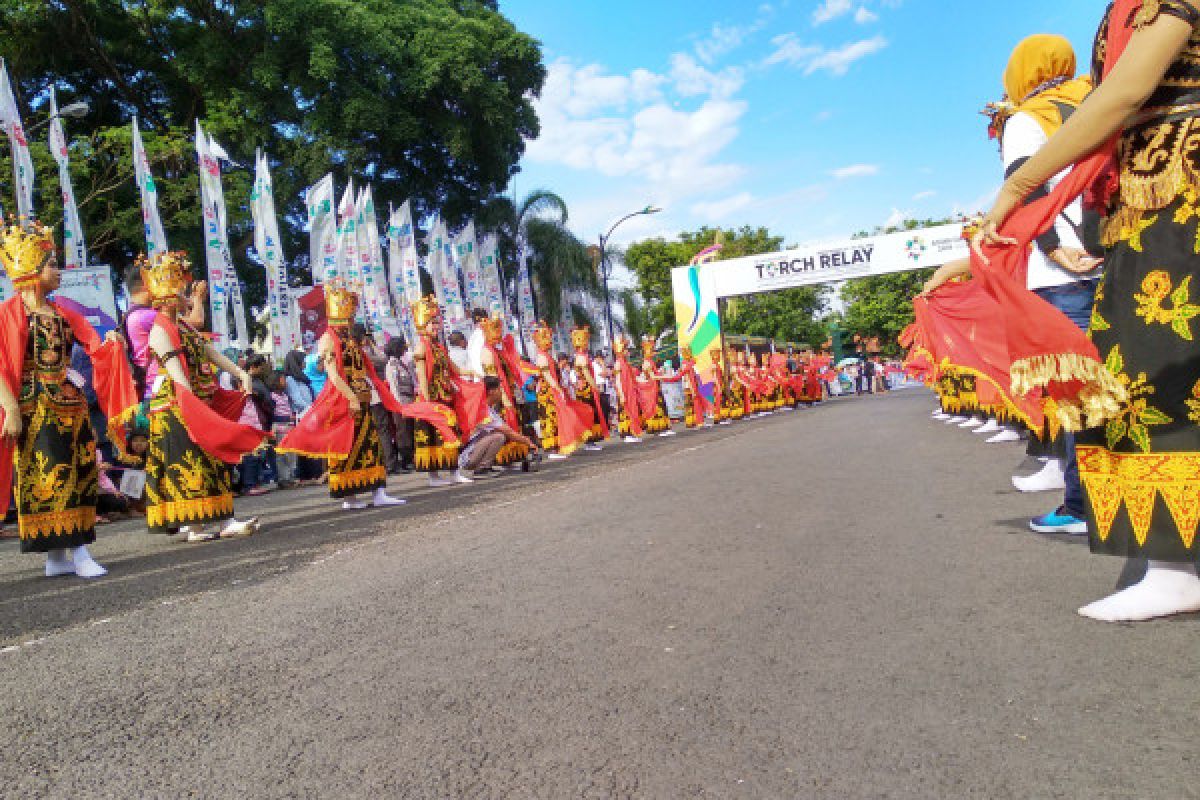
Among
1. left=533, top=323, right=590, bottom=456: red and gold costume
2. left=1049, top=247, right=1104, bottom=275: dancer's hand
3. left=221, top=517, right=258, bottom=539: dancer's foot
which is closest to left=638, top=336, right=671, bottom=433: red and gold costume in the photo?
left=533, top=323, right=590, bottom=456: red and gold costume

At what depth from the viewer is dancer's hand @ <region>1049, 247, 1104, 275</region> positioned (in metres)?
3.61

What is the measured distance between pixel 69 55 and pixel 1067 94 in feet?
93.3

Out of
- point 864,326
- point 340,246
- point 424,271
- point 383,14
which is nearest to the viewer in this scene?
point 340,246

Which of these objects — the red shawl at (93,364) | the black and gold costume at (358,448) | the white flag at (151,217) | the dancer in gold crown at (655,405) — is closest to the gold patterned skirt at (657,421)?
the dancer in gold crown at (655,405)

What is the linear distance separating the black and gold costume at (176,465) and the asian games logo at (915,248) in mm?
25022

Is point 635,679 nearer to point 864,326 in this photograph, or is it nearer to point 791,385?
point 791,385

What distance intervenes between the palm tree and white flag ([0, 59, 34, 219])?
20.2 metres

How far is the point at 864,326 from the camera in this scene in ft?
198

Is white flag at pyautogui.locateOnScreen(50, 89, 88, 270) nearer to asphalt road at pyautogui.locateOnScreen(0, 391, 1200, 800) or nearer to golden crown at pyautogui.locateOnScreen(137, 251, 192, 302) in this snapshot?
golden crown at pyautogui.locateOnScreen(137, 251, 192, 302)

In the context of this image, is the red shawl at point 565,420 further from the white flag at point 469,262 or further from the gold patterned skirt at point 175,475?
the white flag at point 469,262

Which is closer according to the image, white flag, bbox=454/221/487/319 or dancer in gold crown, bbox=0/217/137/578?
dancer in gold crown, bbox=0/217/137/578

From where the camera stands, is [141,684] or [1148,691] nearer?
[1148,691]

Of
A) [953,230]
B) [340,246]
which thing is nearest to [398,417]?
[340,246]

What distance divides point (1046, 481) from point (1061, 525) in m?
1.69
